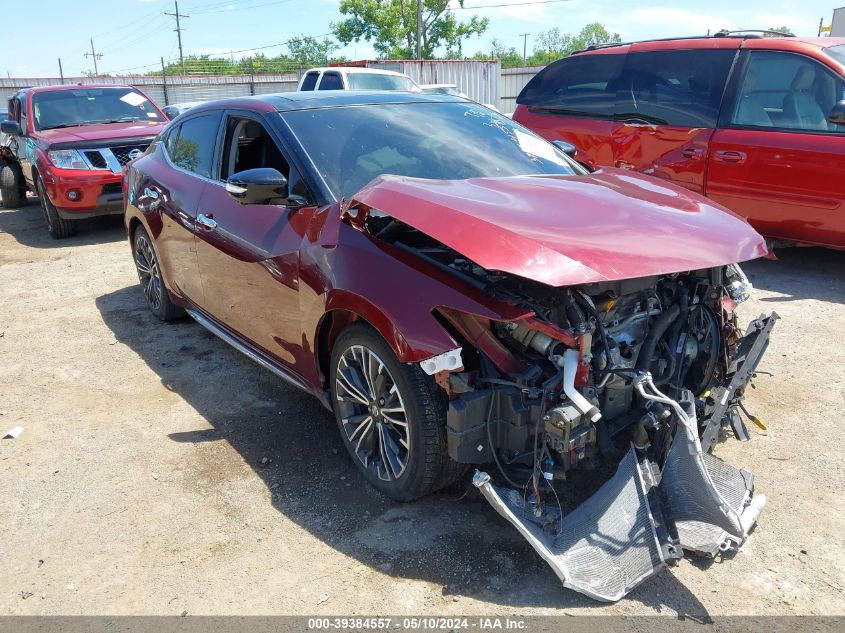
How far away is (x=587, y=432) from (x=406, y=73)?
2140cm

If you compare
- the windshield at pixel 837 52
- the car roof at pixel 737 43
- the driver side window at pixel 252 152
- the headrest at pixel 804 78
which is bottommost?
the driver side window at pixel 252 152

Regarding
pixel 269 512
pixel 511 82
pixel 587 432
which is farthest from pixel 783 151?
pixel 511 82

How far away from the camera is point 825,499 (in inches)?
121

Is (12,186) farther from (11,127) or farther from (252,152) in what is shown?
(252,152)

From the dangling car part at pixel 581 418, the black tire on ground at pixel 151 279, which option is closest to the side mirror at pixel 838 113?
the dangling car part at pixel 581 418

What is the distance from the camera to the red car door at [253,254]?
3475 mm

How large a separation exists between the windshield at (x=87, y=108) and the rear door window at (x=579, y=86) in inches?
224

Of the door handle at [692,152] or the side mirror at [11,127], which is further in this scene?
the side mirror at [11,127]

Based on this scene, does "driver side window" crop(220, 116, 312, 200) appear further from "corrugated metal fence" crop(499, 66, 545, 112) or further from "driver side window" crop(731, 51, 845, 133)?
"corrugated metal fence" crop(499, 66, 545, 112)

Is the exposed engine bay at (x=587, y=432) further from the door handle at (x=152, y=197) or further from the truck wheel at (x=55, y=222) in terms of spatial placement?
the truck wheel at (x=55, y=222)

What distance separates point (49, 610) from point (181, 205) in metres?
2.74

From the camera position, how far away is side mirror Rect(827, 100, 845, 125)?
5.35 meters

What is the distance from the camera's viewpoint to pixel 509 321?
253 cm

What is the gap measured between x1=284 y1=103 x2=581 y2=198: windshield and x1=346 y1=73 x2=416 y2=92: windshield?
9.89m
